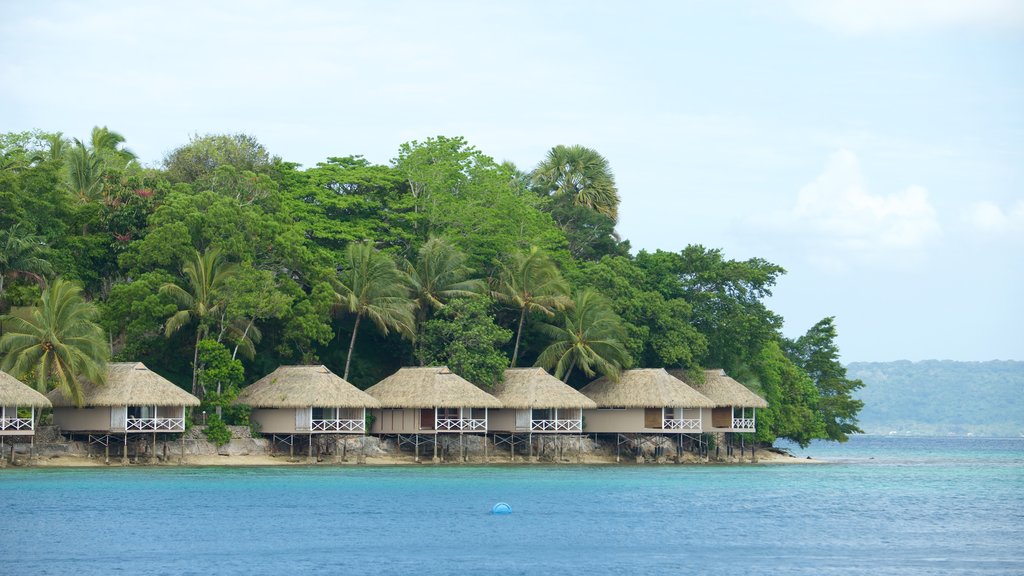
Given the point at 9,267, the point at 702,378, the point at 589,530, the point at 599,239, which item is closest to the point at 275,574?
the point at 589,530

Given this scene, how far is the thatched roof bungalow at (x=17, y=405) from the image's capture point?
39.2 metres

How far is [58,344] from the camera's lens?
40.8 metres

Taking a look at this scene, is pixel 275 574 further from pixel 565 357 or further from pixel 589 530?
pixel 565 357

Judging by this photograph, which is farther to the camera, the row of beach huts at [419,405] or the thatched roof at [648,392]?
the thatched roof at [648,392]

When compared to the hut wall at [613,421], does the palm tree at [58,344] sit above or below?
above

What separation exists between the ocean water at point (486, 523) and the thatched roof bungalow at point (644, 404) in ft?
18.6

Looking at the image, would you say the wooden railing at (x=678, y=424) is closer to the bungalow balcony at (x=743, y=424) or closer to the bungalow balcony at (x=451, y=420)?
the bungalow balcony at (x=743, y=424)

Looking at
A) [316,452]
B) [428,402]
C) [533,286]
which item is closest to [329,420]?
[316,452]

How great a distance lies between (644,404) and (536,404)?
4.32 m

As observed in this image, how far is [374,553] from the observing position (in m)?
26.0

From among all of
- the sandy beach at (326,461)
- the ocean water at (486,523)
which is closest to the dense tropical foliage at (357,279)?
the sandy beach at (326,461)

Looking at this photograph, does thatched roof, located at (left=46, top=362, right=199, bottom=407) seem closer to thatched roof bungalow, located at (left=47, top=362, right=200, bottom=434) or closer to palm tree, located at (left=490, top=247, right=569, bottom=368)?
thatched roof bungalow, located at (left=47, top=362, right=200, bottom=434)

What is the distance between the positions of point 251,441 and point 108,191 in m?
10.3

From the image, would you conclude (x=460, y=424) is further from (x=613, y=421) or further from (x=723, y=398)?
(x=723, y=398)
